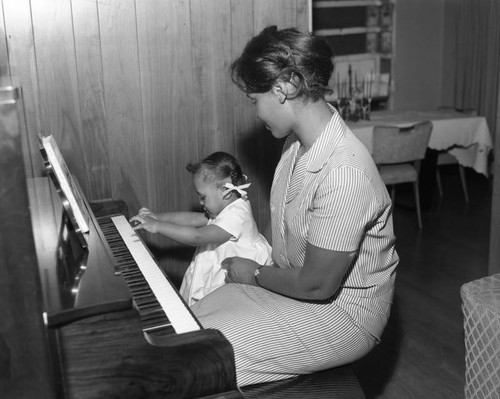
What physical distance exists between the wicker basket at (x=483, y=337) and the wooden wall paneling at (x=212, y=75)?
122 cm

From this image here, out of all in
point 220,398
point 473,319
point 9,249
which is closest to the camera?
point 9,249

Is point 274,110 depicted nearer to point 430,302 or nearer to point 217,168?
point 217,168

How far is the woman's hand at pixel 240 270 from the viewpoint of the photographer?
2.26 metres

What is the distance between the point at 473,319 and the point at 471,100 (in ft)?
17.9

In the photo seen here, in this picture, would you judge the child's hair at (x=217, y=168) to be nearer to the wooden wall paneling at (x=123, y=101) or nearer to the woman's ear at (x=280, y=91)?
the wooden wall paneling at (x=123, y=101)

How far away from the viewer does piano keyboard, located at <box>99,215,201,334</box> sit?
A: 158 centimetres

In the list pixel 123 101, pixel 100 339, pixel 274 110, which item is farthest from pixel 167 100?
pixel 100 339

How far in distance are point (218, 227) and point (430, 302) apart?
5.77 ft

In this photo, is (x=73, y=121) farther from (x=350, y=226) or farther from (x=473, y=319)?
(x=473, y=319)

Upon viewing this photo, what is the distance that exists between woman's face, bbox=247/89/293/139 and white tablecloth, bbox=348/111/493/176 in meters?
3.65

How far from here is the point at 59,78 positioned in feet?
8.81

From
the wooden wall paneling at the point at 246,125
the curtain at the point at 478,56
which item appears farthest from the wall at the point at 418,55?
the wooden wall paneling at the point at 246,125

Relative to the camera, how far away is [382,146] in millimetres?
5309

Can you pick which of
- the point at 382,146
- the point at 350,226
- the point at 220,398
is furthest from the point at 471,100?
the point at 220,398
